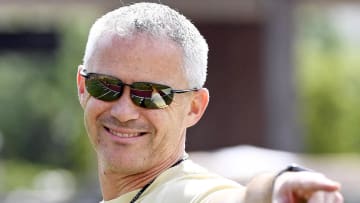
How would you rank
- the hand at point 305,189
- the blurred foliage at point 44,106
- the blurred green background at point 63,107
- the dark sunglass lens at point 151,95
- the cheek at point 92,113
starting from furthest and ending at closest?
1. the blurred foliage at point 44,106
2. the blurred green background at point 63,107
3. the cheek at point 92,113
4. the dark sunglass lens at point 151,95
5. the hand at point 305,189

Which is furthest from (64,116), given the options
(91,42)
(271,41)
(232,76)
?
(91,42)

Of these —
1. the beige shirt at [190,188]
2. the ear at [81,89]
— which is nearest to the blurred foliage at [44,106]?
the ear at [81,89]

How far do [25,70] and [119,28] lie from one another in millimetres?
33617

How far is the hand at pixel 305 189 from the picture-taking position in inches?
118

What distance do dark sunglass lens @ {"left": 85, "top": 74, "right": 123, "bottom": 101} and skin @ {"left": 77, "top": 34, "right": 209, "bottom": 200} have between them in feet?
0.06

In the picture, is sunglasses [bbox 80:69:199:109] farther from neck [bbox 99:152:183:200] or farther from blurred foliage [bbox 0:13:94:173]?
blurred foliage [bbox 0:13:94:173]

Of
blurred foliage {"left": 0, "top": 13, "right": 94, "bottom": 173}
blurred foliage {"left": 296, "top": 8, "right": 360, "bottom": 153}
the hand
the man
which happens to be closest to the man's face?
the man

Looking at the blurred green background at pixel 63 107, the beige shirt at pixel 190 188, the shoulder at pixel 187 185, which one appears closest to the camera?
the beige shirt at pixel 190 188

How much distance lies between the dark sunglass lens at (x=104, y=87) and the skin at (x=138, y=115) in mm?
17

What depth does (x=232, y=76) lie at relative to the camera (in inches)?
903

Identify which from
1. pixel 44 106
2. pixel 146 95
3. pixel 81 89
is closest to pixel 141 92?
pixel 146 95

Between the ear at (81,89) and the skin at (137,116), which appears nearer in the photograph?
the skin at (137,116)

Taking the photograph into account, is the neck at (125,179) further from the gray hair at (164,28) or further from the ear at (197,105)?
the gray hair at (164,28)

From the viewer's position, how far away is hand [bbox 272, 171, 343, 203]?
118 inches
